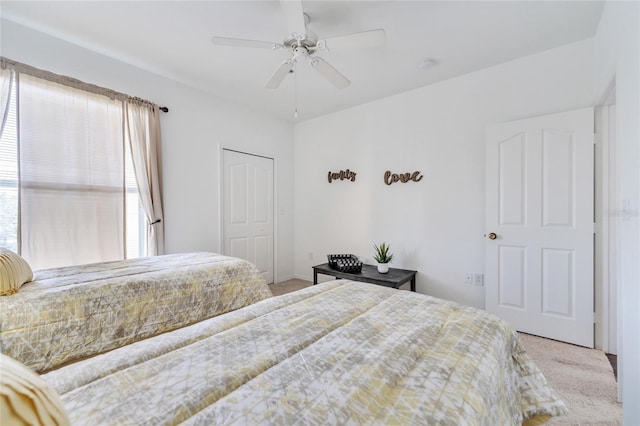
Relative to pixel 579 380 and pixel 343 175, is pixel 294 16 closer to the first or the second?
pixel 343 175

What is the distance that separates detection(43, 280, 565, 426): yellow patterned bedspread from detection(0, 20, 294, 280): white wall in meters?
2.36

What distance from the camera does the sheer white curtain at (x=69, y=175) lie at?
2.23 metres

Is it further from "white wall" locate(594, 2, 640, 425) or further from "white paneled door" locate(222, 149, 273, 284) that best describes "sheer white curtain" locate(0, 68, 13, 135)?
"white wall" locate(594, 2, 640, 425)

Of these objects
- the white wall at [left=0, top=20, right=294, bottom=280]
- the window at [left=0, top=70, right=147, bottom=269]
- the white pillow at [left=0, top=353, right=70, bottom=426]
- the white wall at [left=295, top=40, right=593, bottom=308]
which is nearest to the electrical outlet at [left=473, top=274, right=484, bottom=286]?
the white wall at [left=295, top=40, right=593, bottom=308]

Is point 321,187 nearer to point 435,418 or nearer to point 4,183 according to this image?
point 4,183

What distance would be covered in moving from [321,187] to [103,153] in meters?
2.67

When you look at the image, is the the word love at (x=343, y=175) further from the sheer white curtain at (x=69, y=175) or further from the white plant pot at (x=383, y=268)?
the sheer white curtain at (x=69, y=175)

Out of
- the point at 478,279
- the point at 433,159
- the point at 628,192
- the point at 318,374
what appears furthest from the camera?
the point at 433,159

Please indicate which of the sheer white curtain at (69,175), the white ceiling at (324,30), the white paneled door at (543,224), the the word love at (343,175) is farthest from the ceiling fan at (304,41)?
the the word love at (343,175)

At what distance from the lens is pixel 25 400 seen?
38 centimetres

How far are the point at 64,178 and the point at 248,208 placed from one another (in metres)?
2.00

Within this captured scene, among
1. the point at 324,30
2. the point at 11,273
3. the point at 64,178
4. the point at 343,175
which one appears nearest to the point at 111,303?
the point at 11,273

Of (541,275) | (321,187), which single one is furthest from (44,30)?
(541,275)

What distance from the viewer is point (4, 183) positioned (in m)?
2.14
